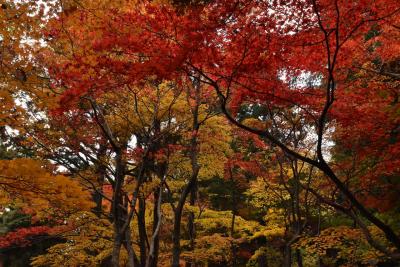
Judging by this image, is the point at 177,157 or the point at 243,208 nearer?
the point at 177,157

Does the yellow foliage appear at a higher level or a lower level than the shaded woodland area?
lower

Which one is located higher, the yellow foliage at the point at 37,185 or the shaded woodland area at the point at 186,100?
the shaded woodland area at the point at 186,100

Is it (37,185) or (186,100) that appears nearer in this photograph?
(37,185)

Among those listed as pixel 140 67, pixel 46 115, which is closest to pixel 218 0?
pixel 140 67

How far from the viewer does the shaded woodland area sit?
5668 millimetres

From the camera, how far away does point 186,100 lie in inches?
469

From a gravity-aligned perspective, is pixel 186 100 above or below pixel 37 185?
above

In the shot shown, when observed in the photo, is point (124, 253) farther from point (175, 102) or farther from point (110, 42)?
point (110, 42)

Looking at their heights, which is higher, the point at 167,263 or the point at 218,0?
the point at 218,0

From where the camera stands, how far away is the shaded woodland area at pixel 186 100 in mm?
5668

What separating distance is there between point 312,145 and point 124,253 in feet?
32.1

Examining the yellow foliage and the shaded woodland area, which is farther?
the shaded woodland area

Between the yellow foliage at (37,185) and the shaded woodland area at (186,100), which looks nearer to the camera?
the yellow foliage at (37,185)

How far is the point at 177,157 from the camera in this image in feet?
41.1
